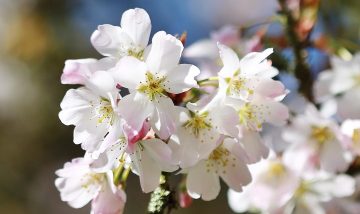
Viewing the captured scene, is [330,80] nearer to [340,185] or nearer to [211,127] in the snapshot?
[340,185]

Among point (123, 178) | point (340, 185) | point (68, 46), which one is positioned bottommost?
point (68, 46)

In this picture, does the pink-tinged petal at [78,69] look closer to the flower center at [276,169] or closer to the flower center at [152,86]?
the flower center at [152,86]

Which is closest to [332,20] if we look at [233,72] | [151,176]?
[233,72]

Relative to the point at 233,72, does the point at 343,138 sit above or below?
below

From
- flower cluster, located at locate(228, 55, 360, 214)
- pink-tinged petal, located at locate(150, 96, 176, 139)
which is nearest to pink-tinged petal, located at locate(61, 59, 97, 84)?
pink-tinged petal, located at locate(150, 96, 176, 139)

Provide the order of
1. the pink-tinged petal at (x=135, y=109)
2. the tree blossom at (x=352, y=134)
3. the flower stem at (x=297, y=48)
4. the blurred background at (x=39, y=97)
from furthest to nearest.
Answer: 1. the blurred background at (x=39, y=97)
2. the flower stem at (x=297, y=48)
3. the tree blossom at (x=352, y=134)
4. the pink-tinged petal at (x=135, y=109)

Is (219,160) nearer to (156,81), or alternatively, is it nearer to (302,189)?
(156,81)

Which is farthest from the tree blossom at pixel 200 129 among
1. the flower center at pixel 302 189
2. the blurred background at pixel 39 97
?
the blurred background at pixel 39 97
